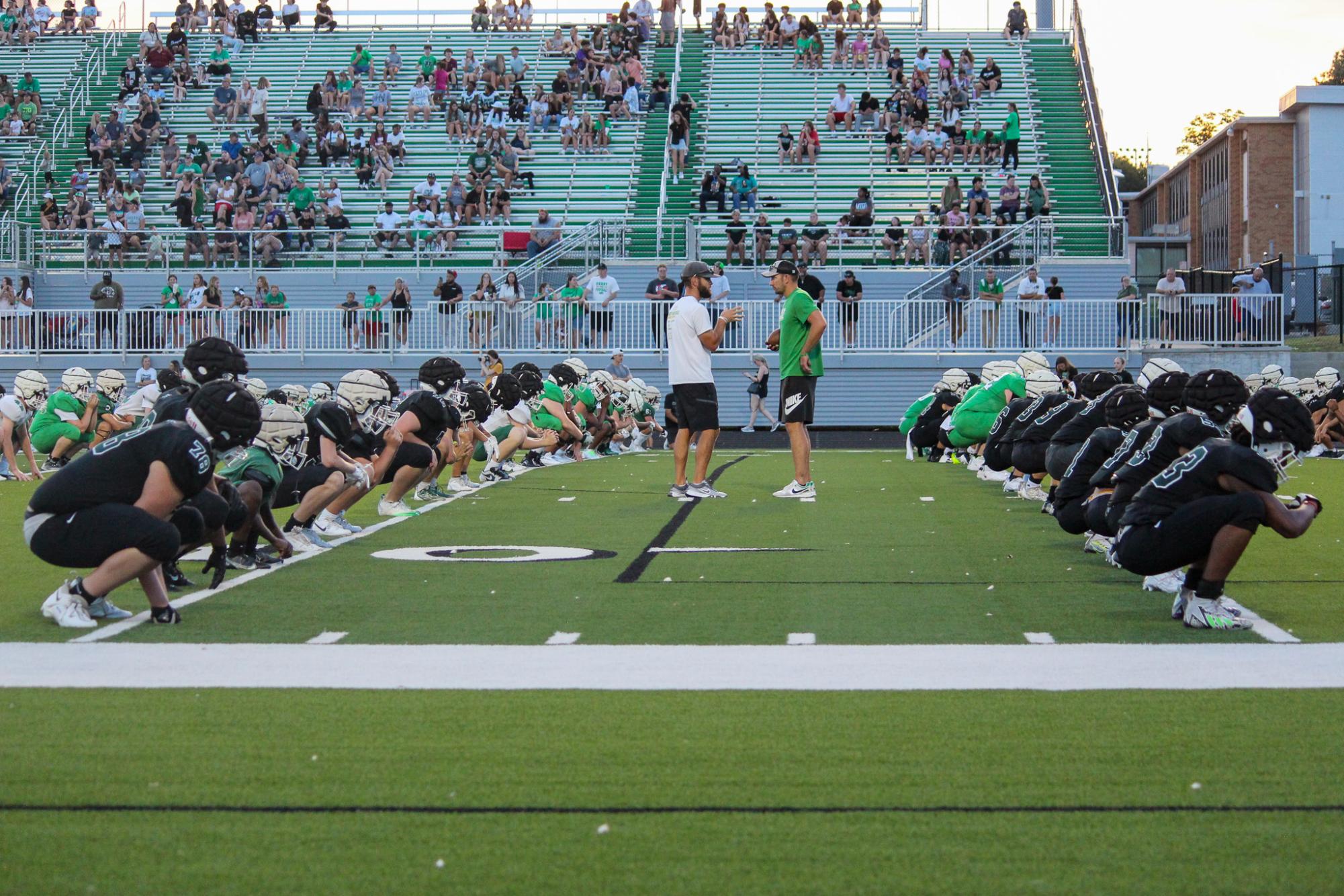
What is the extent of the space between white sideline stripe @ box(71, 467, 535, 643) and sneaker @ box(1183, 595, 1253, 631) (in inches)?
187

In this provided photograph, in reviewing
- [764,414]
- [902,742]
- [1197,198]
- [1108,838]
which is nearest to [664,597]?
[902,742]

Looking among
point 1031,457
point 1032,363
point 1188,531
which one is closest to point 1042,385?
point 1032,363

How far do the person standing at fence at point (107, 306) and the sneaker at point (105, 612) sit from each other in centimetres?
2202

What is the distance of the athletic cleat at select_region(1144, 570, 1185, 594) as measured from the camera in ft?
26.8

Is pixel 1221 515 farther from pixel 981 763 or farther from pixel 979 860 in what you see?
pixel 979 860

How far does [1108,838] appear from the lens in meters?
4.00

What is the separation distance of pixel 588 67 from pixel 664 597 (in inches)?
1212

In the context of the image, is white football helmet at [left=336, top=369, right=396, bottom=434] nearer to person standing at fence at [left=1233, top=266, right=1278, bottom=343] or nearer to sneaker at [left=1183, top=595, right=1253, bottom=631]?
sneaker at [left=1183, top=595, right=1253, bottom=631]

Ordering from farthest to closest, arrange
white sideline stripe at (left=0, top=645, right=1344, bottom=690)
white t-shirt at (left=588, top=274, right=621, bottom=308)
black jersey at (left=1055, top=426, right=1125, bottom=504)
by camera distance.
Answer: white t-shirt at (left=588, top=274, right=621, bottom=308) → black jersey at (left=1055, top=426, right=1125, bottom=504) → white sideline stripe at (left=0, top=645, right=1344, bottom=690)

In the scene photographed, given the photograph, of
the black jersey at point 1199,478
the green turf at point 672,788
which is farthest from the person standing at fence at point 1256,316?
the green turf at point 672,788

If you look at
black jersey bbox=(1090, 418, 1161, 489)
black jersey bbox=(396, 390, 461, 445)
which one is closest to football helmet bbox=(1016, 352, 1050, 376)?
black jersey bbox=(396, 390, 461, 445)

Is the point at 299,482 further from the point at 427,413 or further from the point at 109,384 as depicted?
the point at 109,384

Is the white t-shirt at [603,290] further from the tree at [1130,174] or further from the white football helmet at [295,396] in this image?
the tree at [1130,174]

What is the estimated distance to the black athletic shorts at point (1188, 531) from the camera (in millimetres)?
6938
